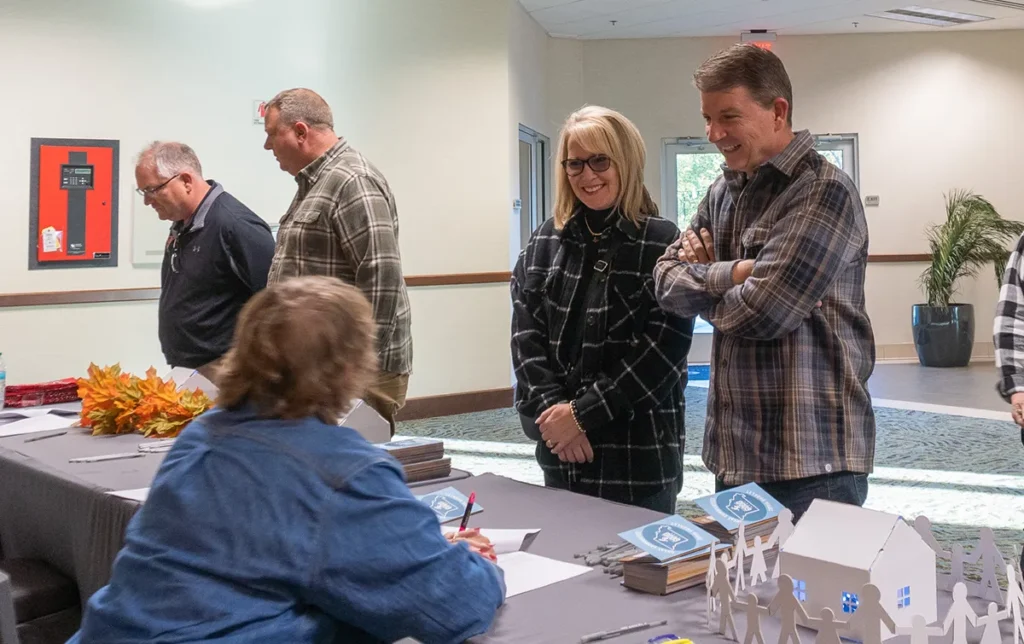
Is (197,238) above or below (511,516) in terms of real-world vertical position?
above

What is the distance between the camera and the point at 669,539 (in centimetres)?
141

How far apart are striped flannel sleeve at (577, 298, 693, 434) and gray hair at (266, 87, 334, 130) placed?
145 centimetres

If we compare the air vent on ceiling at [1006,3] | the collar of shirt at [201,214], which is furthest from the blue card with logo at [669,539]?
the air vent on ceiling at [1006,3]

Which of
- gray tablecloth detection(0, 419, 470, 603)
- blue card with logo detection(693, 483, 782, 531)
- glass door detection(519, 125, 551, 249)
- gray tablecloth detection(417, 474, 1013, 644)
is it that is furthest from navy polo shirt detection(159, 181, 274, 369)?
glass door detection(519, 125, 551, 249)

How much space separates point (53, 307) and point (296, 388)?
4643mm

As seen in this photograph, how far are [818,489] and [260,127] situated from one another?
5.02 meters

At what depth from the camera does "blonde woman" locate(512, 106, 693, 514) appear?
2100 mm

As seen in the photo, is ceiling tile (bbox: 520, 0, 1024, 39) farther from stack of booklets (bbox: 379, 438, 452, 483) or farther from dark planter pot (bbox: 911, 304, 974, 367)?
stack of booklets (bbox: 379, 438, 452, 483)

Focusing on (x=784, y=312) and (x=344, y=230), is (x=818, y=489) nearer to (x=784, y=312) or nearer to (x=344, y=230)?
(x=784, y=312)

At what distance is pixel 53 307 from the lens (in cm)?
532

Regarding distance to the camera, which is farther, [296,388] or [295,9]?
[295,9]

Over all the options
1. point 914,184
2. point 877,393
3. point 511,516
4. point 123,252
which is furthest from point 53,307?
point 914,184

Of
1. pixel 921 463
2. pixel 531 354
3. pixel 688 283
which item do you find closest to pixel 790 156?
pixel 688 283

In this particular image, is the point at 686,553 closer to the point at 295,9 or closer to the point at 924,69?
the point at 295,9
